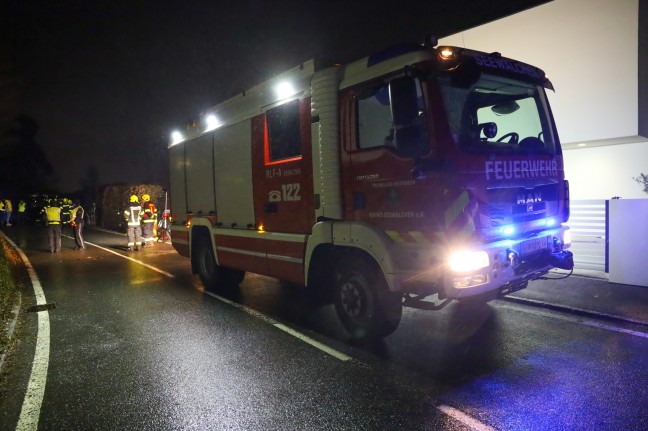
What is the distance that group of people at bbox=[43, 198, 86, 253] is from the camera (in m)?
14.6

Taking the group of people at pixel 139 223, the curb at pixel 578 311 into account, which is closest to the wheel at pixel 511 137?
the curb at pixel 578 311

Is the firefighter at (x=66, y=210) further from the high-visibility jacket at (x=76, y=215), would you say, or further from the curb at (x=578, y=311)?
the curb at (x=578, y=311)

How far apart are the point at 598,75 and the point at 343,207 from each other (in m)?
8.43

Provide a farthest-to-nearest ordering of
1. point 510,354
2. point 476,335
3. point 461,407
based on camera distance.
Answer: point 476,335, point 510,354, point 461,407

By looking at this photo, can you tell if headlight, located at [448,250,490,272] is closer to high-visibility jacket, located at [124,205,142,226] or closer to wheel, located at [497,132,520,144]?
wheel, located at [497,132,520,144]

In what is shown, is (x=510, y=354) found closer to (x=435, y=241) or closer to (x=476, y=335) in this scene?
(x=476, y=335)

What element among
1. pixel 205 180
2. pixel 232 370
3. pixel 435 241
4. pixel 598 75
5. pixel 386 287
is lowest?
pixel 232 370

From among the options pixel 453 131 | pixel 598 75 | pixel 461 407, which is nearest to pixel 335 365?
pixel 461 407

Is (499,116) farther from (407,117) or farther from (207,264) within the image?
(207,264)

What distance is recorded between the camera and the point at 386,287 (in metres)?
4.71

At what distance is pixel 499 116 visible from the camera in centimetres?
494

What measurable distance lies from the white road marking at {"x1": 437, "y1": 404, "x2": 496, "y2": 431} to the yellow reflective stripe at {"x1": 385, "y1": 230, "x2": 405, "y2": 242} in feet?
5.32

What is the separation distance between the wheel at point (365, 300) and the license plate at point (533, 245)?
132cm

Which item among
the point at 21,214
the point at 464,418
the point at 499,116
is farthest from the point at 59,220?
the point at 21,214
